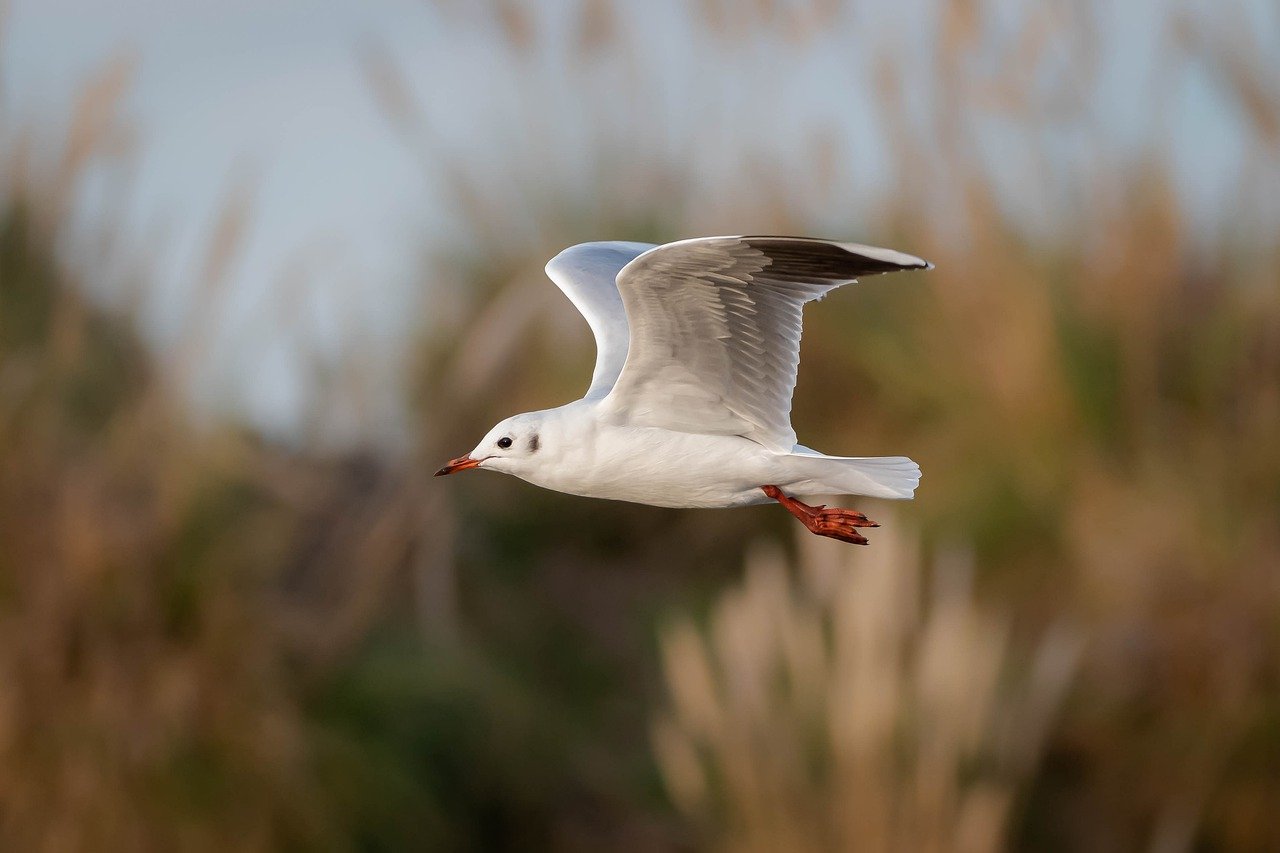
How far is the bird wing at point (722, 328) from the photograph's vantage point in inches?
93.2

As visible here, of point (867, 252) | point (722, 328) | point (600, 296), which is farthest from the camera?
point (600, 296)

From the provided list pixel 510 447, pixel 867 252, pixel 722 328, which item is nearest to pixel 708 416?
pixel 722 328

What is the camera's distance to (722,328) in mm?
2521

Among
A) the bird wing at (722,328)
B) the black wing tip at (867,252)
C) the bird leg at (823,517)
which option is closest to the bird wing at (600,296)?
the bird wing at (722,328)

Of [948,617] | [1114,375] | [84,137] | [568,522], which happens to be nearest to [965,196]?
[1114,375]

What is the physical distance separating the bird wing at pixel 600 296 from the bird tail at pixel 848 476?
1.20 ft

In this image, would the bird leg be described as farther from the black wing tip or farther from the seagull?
the black wing tip

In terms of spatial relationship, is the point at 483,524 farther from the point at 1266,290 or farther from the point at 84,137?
the point at 1266,290

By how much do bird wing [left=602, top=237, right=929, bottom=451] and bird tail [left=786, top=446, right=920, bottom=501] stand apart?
0.05m

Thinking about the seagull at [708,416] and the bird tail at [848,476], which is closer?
the seagull at [708,416]

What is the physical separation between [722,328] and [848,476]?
304mm

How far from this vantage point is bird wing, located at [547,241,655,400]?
9.44ft

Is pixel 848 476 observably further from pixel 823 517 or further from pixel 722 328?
pixel 722 328

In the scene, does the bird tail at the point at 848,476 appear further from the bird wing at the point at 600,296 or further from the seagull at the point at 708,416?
the bird wing at the point at 600,296
